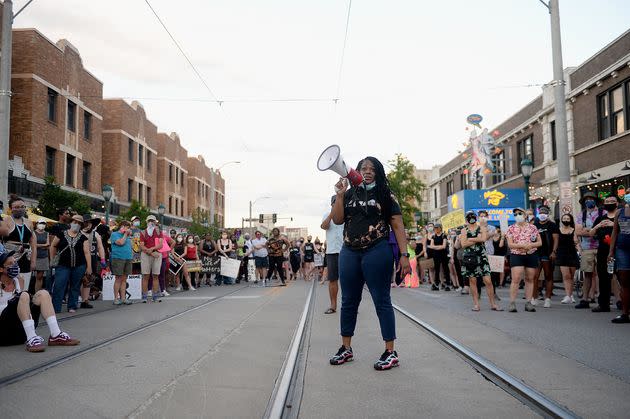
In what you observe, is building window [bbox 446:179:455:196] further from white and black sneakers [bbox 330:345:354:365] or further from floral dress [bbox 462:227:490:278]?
white and black sneakers [bbox 330:345:354:365]

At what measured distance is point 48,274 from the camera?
1172 centimetres

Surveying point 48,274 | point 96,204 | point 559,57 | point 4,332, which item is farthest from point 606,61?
point 96,204

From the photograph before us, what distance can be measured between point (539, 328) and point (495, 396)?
12.3 feet

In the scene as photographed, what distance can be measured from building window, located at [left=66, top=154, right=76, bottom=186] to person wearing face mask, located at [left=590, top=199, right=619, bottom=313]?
91.1 feet

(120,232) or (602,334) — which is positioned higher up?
(120,232)

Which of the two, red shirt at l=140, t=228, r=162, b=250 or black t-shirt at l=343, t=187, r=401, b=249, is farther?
red shirt at l=140, t=228, r=162, b=250

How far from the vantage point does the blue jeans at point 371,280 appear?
510 cm

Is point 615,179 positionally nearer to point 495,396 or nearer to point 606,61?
point 606,61

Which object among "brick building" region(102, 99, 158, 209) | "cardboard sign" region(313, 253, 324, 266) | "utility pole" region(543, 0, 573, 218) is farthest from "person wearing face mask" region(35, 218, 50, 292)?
"brick building" region(102, 99, 158, 209)

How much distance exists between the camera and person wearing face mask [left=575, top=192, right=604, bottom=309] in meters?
9.90

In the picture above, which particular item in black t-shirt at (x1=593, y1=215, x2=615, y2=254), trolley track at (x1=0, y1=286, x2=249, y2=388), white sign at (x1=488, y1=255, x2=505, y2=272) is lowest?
trolley track at (x1=0, y1=286, x2=249, y2=388)

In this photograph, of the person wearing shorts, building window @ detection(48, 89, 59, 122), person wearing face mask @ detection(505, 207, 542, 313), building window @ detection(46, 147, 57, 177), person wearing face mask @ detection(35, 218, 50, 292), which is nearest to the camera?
person wearing face mask @ detection(505, 207, 542, 313)

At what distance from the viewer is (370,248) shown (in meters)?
5.15

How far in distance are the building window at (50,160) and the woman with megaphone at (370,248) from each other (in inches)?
1047
